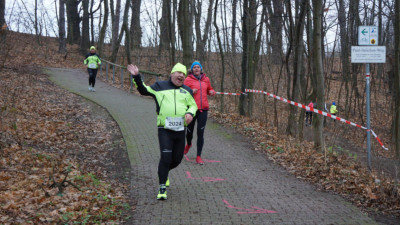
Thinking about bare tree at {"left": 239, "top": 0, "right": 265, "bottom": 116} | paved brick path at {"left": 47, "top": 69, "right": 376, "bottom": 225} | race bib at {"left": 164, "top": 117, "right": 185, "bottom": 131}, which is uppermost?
bare tree at {"left": 239, "top": 0, "right": 265, "bottom": 116}

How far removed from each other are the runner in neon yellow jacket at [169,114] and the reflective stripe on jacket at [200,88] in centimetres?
209

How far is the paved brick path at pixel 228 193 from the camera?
5.46 meters

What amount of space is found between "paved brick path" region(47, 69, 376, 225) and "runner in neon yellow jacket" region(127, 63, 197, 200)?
1.90 ft

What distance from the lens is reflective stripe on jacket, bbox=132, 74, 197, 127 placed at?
595cm

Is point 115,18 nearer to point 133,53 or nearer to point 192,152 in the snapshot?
point 133,53

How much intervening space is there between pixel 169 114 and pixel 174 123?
148mm

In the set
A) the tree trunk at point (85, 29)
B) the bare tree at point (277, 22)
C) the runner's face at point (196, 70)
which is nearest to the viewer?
the runner's face at point (196, 70)

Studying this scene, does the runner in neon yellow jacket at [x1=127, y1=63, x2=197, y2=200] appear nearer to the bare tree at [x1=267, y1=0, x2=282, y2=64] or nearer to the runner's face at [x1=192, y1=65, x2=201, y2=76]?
the runner's face at [x1=192, y1=65, x2=201, y2=76]

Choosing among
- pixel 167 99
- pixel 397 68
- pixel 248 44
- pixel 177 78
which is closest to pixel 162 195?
pixel 167 99

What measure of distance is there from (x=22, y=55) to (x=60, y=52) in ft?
15.2

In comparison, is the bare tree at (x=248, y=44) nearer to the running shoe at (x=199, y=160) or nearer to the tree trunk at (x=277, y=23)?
the tree trunk at (x=277, y=23)

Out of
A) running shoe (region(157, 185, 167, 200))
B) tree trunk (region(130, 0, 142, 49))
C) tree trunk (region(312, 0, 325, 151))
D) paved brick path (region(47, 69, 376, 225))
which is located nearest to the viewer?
paved brick path (region(47, 69, 376, 225))

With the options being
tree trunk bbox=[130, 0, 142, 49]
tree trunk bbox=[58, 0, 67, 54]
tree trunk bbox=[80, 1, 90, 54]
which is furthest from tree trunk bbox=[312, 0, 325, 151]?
tree trunk bbox=[80, 1, 90, 54]

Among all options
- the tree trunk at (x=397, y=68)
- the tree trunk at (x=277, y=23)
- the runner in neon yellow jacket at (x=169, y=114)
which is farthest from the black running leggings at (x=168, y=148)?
the tree trunk at (x=277, y=23)
